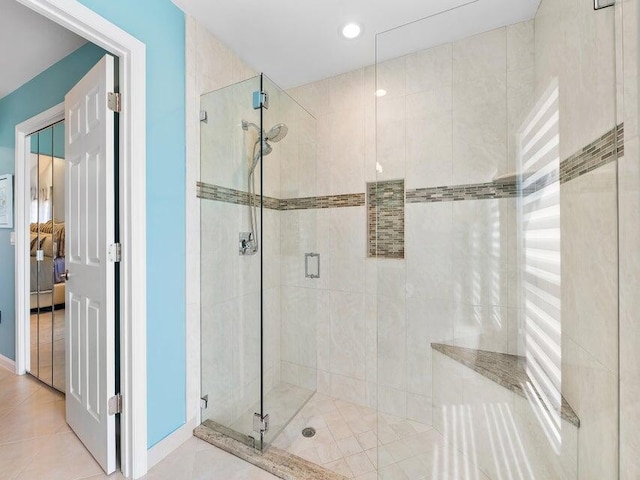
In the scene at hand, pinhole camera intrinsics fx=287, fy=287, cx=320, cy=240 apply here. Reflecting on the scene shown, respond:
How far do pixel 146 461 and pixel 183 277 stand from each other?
925mm

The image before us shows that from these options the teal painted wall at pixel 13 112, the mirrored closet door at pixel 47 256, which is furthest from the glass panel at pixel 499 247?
the mirrored closet door at pixel 47 256

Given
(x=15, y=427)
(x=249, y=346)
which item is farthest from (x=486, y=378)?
(x=15, y=427)

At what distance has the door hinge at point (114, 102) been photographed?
141 cm

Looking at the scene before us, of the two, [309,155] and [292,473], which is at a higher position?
[309,155]

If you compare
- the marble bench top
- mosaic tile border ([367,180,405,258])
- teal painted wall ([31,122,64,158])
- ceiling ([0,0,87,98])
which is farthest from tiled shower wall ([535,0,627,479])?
teal painted wall ([31,122,64,158])

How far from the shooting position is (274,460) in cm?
148

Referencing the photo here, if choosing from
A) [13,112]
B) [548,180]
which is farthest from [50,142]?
[548,180]

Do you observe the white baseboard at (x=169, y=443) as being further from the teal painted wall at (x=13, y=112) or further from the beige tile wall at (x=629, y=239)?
the teal painted wall at (x=13, y=112)

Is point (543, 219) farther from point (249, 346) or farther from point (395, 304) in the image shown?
point (249, 346)

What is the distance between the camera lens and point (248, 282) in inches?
69.1

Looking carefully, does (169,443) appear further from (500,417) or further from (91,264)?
(500,417)

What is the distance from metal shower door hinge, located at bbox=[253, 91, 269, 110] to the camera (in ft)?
5.43

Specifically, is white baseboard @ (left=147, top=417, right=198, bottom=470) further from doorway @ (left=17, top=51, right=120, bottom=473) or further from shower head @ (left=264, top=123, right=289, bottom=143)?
shower head @ (left=264, top=123, right=289, bottom=143)

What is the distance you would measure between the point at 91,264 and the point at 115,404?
2.38 feet
